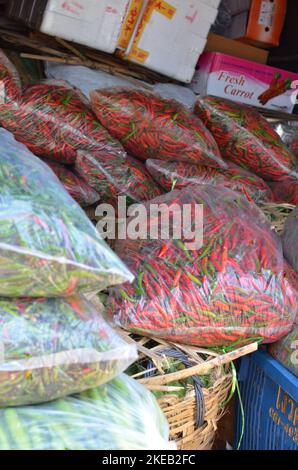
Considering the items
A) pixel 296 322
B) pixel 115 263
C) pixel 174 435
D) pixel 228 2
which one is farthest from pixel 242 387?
pixel 228 2

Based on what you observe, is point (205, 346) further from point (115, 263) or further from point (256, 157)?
point (256, 157)

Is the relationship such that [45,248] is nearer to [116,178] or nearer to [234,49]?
[116,178]

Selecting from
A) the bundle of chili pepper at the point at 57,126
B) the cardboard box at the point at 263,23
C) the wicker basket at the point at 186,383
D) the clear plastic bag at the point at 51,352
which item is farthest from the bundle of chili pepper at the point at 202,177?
the cardboard box at the point at 263,23

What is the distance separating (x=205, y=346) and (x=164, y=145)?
73 centimetres

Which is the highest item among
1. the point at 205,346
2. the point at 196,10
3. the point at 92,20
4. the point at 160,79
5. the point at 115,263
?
the point at 196,10

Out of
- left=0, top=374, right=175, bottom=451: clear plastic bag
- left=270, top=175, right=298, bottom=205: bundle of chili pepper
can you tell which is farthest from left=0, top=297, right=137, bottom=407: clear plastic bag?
left=270, top=175, right=298, bottom=205: bundle of chili pepper

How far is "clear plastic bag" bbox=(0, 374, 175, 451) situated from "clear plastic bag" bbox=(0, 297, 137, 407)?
28 mm

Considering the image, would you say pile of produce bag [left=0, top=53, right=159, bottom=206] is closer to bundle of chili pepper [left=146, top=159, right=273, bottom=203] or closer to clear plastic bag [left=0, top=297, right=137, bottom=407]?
bundle of chili pepper [left=146, top=159, right=273, bottom=203]

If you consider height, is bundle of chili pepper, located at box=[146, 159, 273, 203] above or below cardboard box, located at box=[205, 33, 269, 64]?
below

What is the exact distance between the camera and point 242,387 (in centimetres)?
166

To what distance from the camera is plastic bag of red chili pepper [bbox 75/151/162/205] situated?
1.80 meters

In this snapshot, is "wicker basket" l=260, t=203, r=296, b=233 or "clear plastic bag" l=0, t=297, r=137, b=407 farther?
"wicker basket" l=260, t=203, r=296, b=233

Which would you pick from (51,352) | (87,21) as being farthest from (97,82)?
(51,352)

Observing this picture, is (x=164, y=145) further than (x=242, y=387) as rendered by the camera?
Yes
